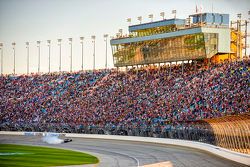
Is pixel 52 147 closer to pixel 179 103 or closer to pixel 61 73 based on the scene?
pixel 179 103

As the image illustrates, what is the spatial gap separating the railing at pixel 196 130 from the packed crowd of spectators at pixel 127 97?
0.40 meters

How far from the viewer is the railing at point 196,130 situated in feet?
107

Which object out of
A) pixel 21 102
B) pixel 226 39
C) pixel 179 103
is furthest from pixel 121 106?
pixel 21 102

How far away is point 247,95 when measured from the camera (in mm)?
54031

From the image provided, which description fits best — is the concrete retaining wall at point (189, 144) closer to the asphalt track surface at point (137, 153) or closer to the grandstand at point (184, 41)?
the asphalt track surface at point (137, 153)

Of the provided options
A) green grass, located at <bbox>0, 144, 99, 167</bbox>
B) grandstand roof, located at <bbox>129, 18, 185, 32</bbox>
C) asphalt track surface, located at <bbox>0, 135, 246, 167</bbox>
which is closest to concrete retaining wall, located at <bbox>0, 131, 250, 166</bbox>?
asphalt track surface, located at <bbox>0, 135, 246, 167</bbox>

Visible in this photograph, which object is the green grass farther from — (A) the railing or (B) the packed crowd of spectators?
(B) the packed crowd of spectators

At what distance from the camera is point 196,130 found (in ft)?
155

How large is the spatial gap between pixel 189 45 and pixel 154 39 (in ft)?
22.4

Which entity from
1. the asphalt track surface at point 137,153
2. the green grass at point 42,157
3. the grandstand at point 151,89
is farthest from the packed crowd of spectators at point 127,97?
the green grass at point 42,157

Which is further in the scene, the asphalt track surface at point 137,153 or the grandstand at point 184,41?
the grandstand at point 184,41

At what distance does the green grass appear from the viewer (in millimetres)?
42084

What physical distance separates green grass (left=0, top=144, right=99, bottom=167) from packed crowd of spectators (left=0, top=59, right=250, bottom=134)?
398 inches

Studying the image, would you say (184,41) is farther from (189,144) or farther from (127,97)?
(189,144)
